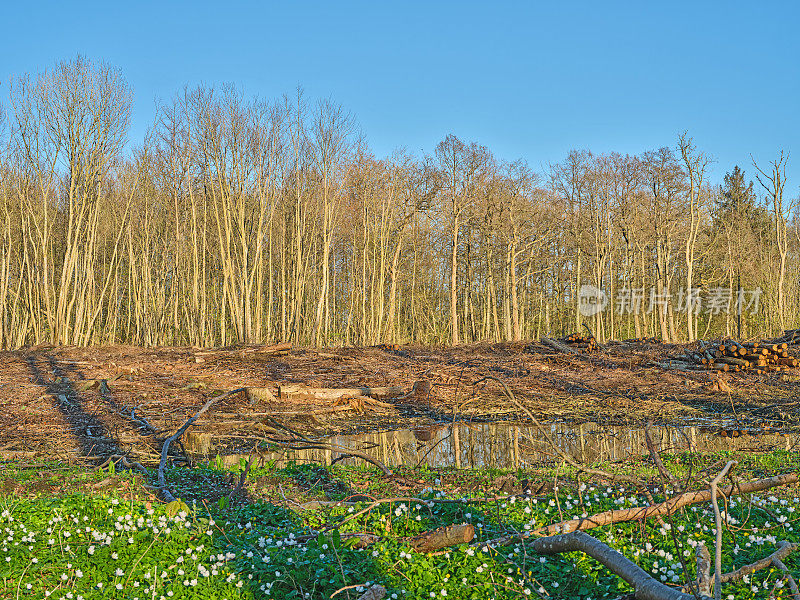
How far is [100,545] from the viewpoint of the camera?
14.2 feet

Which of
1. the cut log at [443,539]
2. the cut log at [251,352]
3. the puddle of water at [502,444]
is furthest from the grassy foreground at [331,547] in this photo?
the cut log at [251,352]

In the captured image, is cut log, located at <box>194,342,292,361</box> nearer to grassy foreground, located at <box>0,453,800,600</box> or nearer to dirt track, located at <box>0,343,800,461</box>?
dirt track, located at <box>0,343,800,461</box>

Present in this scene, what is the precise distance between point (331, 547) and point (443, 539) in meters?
0.80

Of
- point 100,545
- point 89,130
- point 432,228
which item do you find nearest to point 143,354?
point 89,130

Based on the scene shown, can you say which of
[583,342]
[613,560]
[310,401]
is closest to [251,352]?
[310,401]

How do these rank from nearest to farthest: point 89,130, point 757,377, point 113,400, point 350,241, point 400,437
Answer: point 400,437 → point 113,400 → point 757,377 → point 89,130 → point 350,241

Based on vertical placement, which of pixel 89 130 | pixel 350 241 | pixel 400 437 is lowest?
pixel 400 437

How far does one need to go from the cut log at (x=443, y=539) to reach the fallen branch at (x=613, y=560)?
1.57 feet

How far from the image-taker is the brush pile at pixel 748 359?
15289mm

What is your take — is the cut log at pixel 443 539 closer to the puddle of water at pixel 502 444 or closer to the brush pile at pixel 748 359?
the puddle of water at pixel 502 444

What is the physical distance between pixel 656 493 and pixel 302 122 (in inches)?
903

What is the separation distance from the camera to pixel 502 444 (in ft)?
30.1

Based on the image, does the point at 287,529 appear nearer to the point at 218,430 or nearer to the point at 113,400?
the point at 218,430

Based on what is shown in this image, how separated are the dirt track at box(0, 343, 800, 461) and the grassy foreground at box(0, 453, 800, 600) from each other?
259 centimetres
